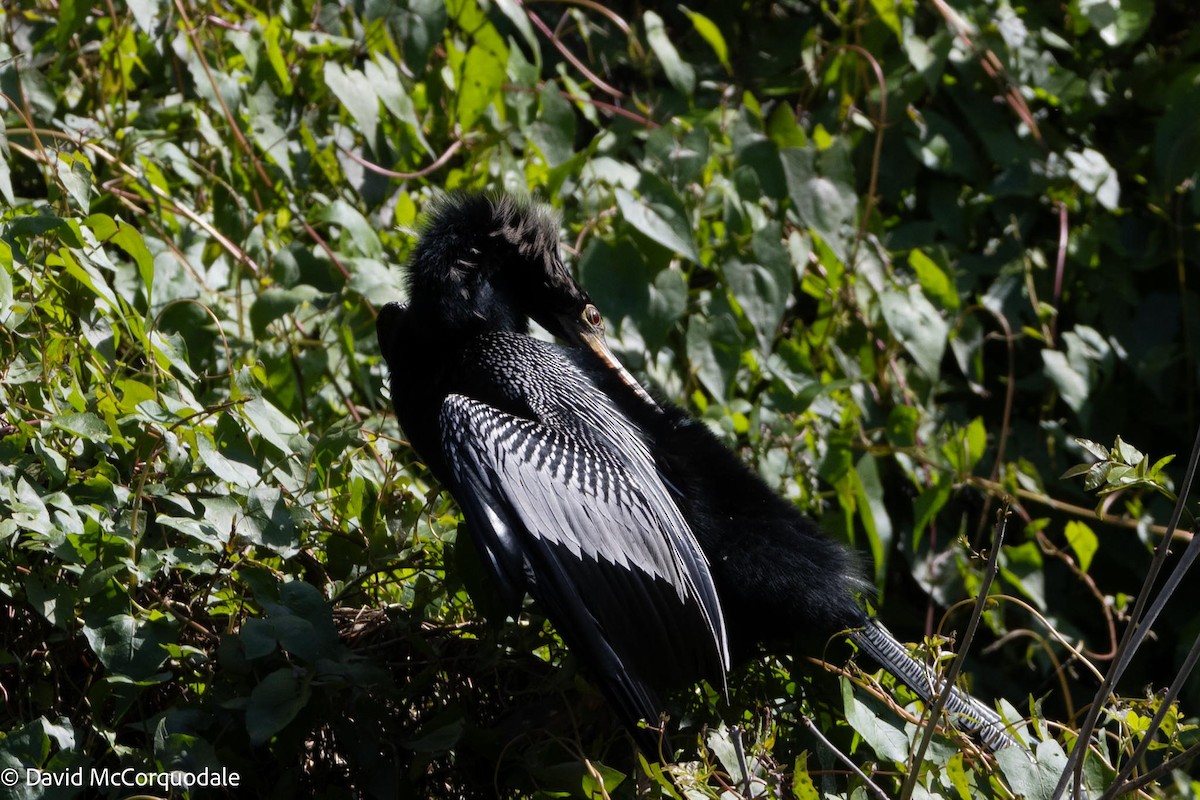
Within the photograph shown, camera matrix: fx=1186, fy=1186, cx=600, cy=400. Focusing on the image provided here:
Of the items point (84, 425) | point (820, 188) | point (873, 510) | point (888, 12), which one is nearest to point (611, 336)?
point (820, 188)

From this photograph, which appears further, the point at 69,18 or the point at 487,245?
the point at 69,18

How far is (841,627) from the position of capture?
1.90 meters

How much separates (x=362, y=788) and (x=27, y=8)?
6.95 ft

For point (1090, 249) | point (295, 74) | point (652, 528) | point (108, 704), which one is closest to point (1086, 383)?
point (1090, 249)

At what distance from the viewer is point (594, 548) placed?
5.87 ft

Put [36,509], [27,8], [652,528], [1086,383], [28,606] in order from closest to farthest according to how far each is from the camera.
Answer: [36,509] < [28,606] < [652,528] < [27,8] < [1086,383]

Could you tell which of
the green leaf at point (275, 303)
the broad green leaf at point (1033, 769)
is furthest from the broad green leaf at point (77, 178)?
the broad green leaf at point (1033, 769)

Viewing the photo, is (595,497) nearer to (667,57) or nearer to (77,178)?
(77,178)

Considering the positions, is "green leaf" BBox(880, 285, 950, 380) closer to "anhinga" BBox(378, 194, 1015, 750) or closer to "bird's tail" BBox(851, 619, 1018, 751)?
"anhinga" BBox(378, 194, 1015, 750)

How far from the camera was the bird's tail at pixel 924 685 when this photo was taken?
5.88 feet

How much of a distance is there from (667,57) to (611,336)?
865 millimetres

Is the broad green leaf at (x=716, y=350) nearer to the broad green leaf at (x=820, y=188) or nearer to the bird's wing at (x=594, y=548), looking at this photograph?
the broad green leaf at (x=820, y=188)

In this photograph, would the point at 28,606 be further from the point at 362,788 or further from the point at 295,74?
the point at 295,74

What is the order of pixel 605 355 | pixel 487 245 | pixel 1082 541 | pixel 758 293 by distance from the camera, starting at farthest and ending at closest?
pixel 1082 541 → pixel 758 293 → pixel 605 355 → pixel 487 245
